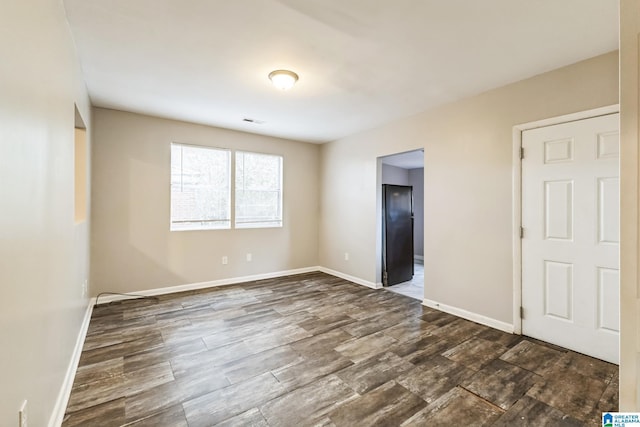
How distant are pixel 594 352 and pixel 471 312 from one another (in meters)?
1.04

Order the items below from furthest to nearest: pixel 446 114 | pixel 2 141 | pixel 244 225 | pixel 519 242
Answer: pixel 244 225, pixel 446 114, pixel 519 242, pixel 2 141

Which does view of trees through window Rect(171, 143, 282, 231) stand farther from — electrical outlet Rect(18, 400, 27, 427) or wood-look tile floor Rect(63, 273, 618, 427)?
electrical outlet Rect(18, 400, 27, 427)

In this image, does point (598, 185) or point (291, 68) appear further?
point (291, 68)

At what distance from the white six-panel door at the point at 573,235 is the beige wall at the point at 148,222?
391cm

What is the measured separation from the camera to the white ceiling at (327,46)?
6.26ft

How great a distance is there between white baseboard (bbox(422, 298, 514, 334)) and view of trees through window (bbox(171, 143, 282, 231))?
9.78ft

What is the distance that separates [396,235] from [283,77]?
323 centimetres

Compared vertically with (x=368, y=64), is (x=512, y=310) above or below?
below

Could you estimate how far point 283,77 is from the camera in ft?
8.89

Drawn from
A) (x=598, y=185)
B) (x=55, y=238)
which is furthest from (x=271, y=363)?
(x=598, y=185)

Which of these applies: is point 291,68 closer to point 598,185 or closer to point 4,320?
point 4,320

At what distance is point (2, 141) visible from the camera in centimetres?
98

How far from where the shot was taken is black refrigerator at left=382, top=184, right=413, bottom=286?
4.71 m

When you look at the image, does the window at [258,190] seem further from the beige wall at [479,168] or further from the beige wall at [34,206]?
the beige wall at [34,206]
